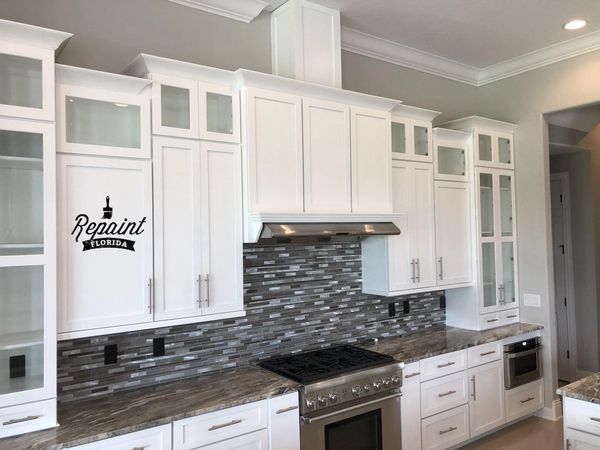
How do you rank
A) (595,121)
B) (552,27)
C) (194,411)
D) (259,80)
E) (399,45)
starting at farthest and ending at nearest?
(595,121) → (399,45) → (552,27) → (259,80) → (194,411)

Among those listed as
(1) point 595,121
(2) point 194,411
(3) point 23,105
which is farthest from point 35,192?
(1) point 595,121

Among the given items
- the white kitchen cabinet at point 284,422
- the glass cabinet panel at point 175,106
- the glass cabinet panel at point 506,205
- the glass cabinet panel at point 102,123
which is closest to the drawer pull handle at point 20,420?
the white kitchen cabinet at point 284,422

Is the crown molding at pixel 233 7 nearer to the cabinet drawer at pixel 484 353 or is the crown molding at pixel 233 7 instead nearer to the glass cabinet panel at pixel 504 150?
the glass cabinet panel at pixel 504 150

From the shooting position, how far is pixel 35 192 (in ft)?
7.18

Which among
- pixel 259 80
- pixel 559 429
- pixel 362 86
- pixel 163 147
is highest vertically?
pixel 362 86

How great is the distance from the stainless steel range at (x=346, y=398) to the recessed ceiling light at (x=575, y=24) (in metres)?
2.90

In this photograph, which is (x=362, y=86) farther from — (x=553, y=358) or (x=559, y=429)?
(x=559, y=429)

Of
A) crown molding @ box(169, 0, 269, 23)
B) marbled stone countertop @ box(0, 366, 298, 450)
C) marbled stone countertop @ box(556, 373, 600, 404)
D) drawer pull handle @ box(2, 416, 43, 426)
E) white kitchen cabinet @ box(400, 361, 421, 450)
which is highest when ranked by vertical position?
crown molding @ box(169, 0, 269, 23)

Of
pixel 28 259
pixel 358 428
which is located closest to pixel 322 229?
pixel 358 428

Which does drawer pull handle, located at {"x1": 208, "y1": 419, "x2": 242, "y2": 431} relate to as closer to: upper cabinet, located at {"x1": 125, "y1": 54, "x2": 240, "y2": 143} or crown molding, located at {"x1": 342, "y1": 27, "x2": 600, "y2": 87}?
upper cabinet, located at {"x1": 125, "y1": 54, "x2": 240, "y2": 143}

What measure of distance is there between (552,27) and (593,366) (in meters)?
3.68

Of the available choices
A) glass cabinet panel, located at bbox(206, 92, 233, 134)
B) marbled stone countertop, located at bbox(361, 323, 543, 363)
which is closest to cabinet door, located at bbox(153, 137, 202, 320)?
glass cabinet panel, located at bbox(206, 92, 233, 134)

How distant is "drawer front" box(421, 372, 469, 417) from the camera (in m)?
3.43

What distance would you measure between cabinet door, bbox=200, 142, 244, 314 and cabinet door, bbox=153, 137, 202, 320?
4cm
